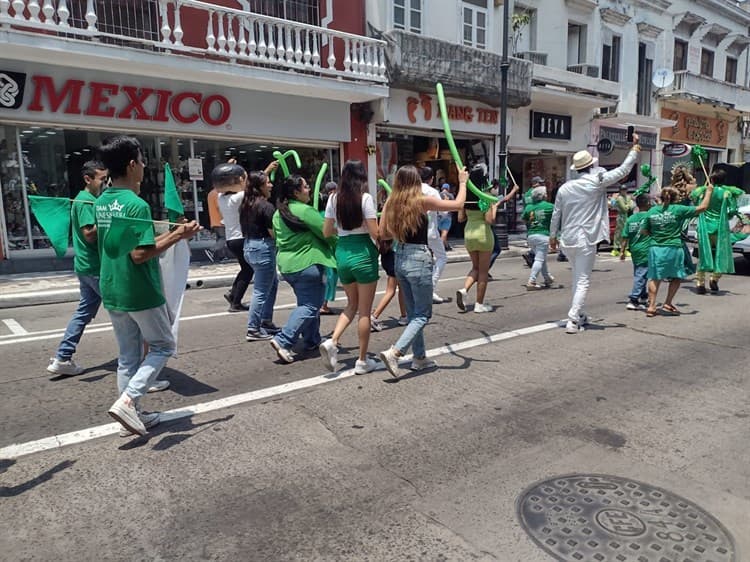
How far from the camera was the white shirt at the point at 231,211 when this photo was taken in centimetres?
695

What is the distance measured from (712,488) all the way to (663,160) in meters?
26.2

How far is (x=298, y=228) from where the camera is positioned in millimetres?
5383

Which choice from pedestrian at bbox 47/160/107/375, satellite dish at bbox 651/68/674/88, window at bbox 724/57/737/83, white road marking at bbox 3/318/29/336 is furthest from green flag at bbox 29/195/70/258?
window at bbox 724/57/737/83

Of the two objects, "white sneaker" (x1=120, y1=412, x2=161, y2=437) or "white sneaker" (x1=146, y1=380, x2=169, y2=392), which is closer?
"white sneaker" (x1=120, y1=412, x2=161, y2=437)

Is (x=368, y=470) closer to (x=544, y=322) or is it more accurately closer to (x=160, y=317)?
(x=160, y=317)

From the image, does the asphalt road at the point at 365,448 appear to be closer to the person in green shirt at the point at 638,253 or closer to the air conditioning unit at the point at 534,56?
the person in green shirt at the point at 638,253

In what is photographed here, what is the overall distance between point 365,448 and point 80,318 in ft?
10.1

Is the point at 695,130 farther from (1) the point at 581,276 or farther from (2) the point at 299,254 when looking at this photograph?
(2) the point at 299,254

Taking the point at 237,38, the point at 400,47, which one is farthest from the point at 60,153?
the point at 400,47

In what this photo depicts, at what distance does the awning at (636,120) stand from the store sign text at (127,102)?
51.9 feet

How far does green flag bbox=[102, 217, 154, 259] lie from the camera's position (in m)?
3.39

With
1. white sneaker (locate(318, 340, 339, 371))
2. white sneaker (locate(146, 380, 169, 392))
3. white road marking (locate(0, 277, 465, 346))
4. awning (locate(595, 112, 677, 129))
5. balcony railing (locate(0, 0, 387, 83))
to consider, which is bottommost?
white road marking (locate(0, 277, 465, 346))

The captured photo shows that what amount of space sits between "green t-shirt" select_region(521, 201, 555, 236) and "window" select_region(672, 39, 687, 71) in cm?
2126

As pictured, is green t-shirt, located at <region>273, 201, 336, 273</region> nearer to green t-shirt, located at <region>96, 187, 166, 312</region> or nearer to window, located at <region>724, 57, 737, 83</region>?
green t-shirt, located at <region>96, 187, 166, 312</region>
